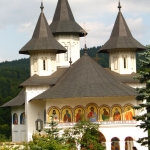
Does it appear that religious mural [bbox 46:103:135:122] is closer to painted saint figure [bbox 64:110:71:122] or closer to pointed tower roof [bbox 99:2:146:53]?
painted saint figure [bbox 64:110:71:122]

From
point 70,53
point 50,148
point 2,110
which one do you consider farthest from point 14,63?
point 50,148

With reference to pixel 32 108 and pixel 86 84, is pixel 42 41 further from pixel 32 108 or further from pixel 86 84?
pixel 86 84

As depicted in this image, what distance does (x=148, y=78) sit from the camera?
996 inches

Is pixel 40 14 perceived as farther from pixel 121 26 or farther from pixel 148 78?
pixel 148 78

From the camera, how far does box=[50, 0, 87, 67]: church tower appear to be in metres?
51.6

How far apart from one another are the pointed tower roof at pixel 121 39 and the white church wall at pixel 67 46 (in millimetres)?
3920

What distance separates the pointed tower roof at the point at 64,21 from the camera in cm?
5153

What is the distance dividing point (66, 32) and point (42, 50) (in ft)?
19.4

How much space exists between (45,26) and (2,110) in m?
30.1

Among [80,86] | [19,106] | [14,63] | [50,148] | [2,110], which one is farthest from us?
[14,63]

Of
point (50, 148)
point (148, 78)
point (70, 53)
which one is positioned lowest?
point (50, 148)

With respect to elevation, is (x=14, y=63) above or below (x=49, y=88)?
above

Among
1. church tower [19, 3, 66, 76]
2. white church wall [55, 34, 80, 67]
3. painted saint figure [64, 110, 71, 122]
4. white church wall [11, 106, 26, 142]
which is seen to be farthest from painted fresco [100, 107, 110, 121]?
white church wall [55, 34, 80, 67]

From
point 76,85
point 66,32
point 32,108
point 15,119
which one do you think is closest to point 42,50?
point 32,108
